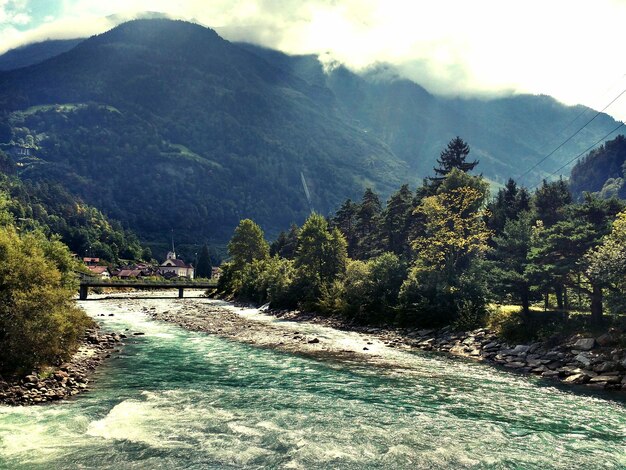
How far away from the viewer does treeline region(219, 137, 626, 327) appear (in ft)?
127

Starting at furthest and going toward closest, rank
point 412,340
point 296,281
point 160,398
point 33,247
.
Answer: point 296,281 < point 412,340 < point 33,247 < point 160,398

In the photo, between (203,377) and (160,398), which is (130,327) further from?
(160,398)

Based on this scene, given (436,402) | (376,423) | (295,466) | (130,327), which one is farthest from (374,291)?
(295,466)

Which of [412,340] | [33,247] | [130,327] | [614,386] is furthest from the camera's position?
[130,327]

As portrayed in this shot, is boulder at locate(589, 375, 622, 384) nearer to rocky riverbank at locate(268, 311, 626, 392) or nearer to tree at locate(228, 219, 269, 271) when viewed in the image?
rocky riverbank at locate(268, 311, 626, 392)

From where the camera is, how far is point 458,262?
61.3 metres

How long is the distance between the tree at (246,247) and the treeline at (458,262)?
6.43 m

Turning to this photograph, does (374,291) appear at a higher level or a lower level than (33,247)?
lower

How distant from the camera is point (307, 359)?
37.6 meters

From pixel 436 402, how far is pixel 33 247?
95.1 ft

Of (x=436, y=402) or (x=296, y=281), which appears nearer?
(x=436, y=402)

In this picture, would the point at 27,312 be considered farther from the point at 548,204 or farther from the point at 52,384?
the point at 548,204

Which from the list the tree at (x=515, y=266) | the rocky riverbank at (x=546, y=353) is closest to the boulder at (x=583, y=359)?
the rocky riverbank at (x=546, y=353)

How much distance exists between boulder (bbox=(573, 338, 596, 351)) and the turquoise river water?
6.72 metres
